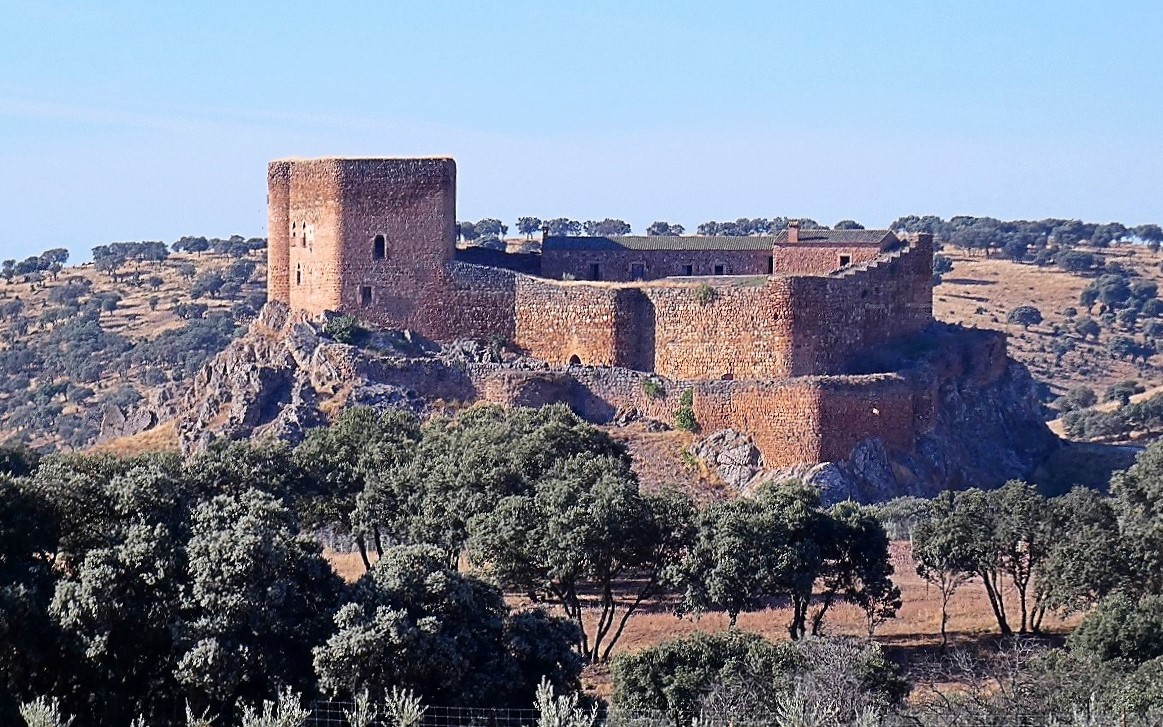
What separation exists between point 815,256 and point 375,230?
43.3ft

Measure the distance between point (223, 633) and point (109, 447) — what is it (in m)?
26.6

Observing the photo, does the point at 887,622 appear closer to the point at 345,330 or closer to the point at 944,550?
the point at 944,550

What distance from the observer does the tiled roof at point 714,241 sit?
6338 centimetres

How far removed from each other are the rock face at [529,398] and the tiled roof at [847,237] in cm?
375

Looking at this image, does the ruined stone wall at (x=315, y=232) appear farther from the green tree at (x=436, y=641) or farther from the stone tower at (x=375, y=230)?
the green tree at (x=436, y=641)

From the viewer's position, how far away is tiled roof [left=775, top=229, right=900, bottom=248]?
62.8m

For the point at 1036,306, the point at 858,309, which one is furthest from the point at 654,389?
the point at 1036,306

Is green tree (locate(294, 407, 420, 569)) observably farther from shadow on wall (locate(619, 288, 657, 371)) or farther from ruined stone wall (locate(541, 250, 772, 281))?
ruined stone wall (locate(541, 250, 772, 281))

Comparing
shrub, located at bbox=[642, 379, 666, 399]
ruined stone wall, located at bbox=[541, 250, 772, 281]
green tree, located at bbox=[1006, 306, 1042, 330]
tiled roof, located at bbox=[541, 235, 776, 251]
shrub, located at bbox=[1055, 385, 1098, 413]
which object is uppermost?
tiled roof, located at bbox=[541, 235, 776, 251]

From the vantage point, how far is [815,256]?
62.9m

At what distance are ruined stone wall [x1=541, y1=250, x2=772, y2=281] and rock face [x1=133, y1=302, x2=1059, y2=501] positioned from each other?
545cm

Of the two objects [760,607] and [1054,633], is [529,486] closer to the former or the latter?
[760,607]

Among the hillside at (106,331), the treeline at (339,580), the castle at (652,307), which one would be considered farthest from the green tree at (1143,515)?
the hillside at (106,331)

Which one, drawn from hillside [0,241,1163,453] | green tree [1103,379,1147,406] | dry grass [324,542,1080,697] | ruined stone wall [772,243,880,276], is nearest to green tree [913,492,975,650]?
dry grass [324,542,1080,697]
